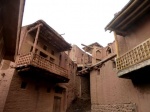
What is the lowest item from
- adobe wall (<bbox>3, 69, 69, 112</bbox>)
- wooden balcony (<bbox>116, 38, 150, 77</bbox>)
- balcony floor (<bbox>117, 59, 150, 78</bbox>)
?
adobe wall (<bbox>3, 69, 69, 112</bbox>)

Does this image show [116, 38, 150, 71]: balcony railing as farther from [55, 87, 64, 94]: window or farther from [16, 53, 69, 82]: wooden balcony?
[55, 87, 64, 94]: window

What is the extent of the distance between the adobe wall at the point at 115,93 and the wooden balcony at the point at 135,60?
1445 mm

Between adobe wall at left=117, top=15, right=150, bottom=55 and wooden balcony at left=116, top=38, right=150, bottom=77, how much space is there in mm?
1796

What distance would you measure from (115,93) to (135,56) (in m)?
4.38

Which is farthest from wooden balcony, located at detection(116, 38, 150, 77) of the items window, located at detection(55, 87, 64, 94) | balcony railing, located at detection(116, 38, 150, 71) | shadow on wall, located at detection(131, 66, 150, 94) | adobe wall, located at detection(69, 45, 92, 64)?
adobe wall, located at detection(69, 45, 92, 64)

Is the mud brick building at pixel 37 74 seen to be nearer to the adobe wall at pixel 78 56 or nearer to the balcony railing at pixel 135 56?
the balcony railing at pixel 135 56

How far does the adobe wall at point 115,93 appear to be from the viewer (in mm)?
8381

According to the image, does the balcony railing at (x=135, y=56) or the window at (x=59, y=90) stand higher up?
the balcony railing at (x=135, y=56)

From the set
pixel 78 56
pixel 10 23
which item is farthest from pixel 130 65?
pixel 78 56

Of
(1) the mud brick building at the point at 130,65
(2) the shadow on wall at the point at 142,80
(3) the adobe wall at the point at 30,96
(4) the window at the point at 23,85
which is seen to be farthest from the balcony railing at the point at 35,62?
(2) the shadow on wall at the point at 142,80

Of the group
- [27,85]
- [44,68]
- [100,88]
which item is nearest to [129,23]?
[100,88]

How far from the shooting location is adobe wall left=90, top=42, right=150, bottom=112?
838cm

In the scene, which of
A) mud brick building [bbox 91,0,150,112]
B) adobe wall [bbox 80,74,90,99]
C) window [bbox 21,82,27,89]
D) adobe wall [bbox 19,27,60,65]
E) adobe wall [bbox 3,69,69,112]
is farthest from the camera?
adobe wall [bbox 80,74,90,99]

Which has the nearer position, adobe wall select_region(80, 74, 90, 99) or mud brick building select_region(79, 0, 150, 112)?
mud brick building select_region(79, 0, 150, 112)
